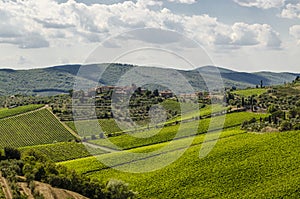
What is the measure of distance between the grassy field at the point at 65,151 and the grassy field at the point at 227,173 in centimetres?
1024

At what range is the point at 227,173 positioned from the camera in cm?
5738

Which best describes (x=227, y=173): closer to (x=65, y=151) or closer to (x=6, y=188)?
(x=6, y=188)

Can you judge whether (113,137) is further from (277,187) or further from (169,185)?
(277,187)

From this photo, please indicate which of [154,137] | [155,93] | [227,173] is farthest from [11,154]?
[155,93]

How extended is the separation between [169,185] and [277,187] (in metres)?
13.0

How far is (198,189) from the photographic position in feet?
174

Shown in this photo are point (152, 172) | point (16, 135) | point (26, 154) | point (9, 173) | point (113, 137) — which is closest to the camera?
point (9, 173)

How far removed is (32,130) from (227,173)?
59840 mm

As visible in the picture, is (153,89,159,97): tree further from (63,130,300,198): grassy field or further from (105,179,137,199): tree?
(105,179,137,199): tree

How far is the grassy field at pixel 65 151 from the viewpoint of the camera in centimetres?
7631

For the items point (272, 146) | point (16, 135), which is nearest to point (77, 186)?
point (272, 146)

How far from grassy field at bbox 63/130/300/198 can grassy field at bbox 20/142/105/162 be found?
10.2m

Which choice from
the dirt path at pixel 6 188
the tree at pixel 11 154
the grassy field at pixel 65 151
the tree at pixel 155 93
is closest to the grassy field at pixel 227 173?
the grassy field at pixel 65 151

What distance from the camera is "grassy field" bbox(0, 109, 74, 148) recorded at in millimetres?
95750
